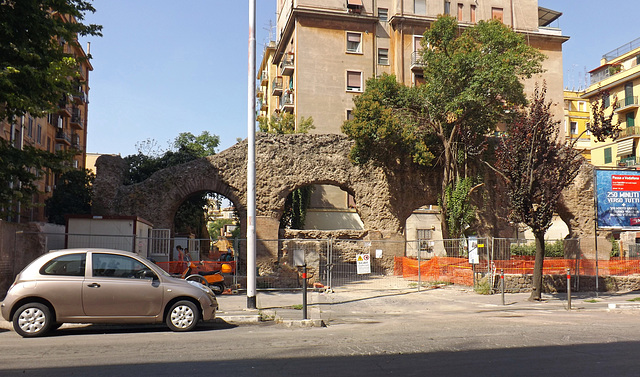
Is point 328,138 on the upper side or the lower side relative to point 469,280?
upper

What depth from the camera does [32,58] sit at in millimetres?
12969

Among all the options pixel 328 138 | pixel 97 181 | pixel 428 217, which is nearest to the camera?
pixel 97 181

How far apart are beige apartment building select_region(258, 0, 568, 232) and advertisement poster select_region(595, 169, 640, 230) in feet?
73.9

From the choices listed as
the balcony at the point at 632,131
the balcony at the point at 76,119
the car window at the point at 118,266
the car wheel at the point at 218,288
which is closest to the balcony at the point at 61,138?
the balcony at the point at 76,119

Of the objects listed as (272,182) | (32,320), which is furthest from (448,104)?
(32,320)

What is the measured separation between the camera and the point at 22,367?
276 inches

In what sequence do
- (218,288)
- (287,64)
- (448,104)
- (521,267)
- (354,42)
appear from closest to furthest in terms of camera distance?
(218,288)
(521,267)
(448,104)
(287,64)
(354,42)

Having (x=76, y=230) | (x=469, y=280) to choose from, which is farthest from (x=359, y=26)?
(x=76, y=230)

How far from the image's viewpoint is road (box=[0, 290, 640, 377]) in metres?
6.86

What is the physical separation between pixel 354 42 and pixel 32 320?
122 feet

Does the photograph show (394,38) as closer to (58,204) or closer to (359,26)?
(359,26)

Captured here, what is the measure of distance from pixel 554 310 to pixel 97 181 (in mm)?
21348

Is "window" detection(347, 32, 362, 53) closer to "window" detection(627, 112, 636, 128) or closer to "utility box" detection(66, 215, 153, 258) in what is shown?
"window" detection(627, 112, 636, 128)

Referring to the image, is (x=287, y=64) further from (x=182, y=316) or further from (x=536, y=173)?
(x=182, y=316)
